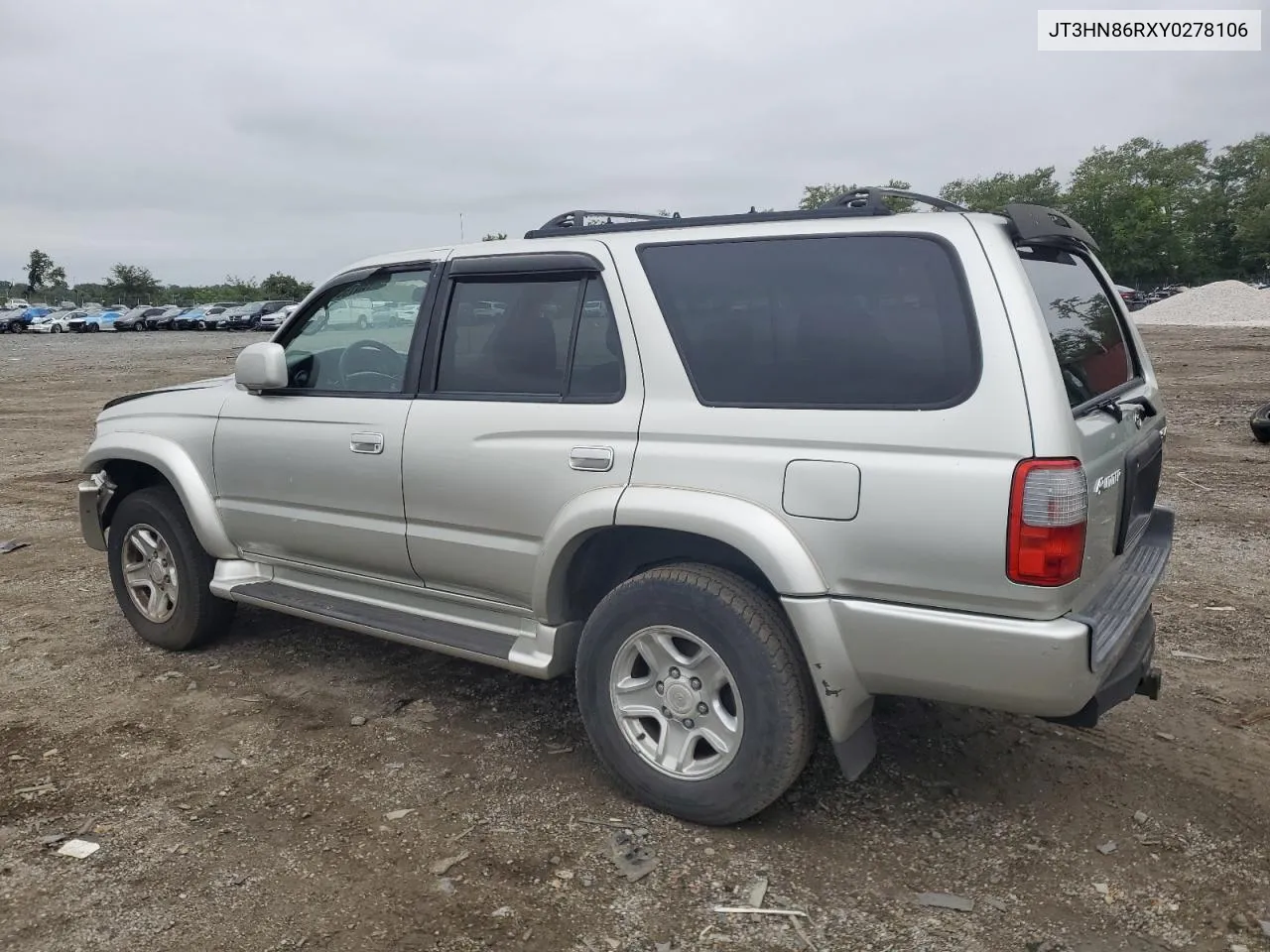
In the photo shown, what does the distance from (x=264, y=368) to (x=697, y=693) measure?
2296mm

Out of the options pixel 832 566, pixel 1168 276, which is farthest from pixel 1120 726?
pixel 1168 276

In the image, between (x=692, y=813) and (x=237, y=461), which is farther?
(x=237, y=461)

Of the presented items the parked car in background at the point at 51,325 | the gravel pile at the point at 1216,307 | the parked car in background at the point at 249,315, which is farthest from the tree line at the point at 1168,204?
the parked car in background at the point at 51,325

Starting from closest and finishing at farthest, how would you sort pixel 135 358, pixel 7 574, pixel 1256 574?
pixel 1256 574, pixel 7 574, pixel 135 358

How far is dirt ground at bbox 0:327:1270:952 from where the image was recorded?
277cm

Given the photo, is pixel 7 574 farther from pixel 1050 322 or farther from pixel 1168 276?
pixel 1168 276

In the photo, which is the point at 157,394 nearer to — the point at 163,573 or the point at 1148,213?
the point at 163,573

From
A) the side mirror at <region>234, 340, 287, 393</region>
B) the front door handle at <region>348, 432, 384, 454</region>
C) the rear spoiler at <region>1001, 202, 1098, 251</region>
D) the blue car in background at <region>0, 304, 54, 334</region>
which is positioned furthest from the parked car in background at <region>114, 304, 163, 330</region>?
the rear spoiler at <region>1001, 202, 1098, 251</region>

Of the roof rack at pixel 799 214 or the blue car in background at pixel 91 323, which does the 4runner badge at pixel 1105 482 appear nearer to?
the roof rack at pixel 799 214

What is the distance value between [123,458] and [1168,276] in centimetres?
7690

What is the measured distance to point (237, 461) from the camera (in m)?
4.42

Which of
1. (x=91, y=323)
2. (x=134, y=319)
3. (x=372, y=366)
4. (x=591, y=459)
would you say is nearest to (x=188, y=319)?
(x=134, y=319)

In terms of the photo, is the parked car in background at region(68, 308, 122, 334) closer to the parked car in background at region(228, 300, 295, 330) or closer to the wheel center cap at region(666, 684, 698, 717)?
the parked car in background at region(228, 300, 295, 330)

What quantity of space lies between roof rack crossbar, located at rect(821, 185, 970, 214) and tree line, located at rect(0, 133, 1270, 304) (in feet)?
203
